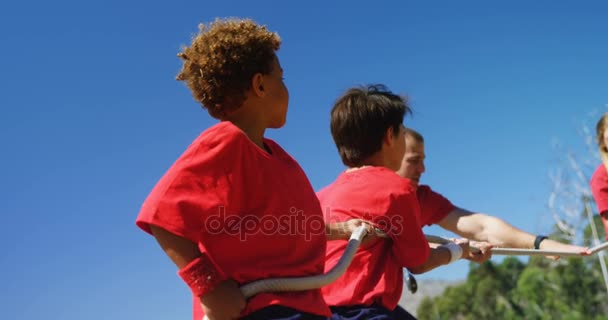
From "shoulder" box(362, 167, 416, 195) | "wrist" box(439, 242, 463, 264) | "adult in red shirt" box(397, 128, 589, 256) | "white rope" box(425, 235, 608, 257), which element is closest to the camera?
"shoulder" box(362, 167, 416, 195)

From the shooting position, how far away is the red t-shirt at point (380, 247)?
3.19m

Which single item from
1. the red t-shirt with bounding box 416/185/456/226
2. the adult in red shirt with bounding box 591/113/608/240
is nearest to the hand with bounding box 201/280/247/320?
the red t-shirt with bounding box 416/185/456/226

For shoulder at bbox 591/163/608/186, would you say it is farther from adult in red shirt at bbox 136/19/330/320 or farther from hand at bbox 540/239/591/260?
adult in red shirt at bbox 136/19/330/320

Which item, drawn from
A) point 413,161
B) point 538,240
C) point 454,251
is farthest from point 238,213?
point 538,240

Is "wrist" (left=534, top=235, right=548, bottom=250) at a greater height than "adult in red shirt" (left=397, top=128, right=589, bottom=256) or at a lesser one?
lesser

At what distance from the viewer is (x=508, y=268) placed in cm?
5772

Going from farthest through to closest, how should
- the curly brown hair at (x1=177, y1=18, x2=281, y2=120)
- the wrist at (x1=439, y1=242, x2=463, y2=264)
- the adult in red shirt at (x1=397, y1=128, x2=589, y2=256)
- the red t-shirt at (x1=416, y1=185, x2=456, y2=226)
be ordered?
the red t-shirt at (x1=416, y1=185, x2=456, y2=226)
the adult in red shirt at (x1=397, y1=128, x2=589, y2=256)
the wrist at (x1=439, y1=242, x2=463, y2=264)
the curly brown hair at (x1=177, y1=18, x2=281, y2=120)

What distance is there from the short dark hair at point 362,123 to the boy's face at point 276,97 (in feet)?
3.19

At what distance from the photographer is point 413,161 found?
4.92 metres

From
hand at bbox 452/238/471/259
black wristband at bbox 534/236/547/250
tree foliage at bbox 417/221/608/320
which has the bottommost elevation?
tree foliage at bbox 417/221/608/320

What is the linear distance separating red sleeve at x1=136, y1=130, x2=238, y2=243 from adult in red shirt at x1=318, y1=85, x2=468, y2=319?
1103 millimetres

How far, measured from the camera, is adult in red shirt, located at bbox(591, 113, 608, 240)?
5078 millimetres

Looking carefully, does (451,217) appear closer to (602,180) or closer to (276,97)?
(602,180)

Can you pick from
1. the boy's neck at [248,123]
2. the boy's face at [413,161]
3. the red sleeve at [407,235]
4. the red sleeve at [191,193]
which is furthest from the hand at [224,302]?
the boy's face at [413,161]
